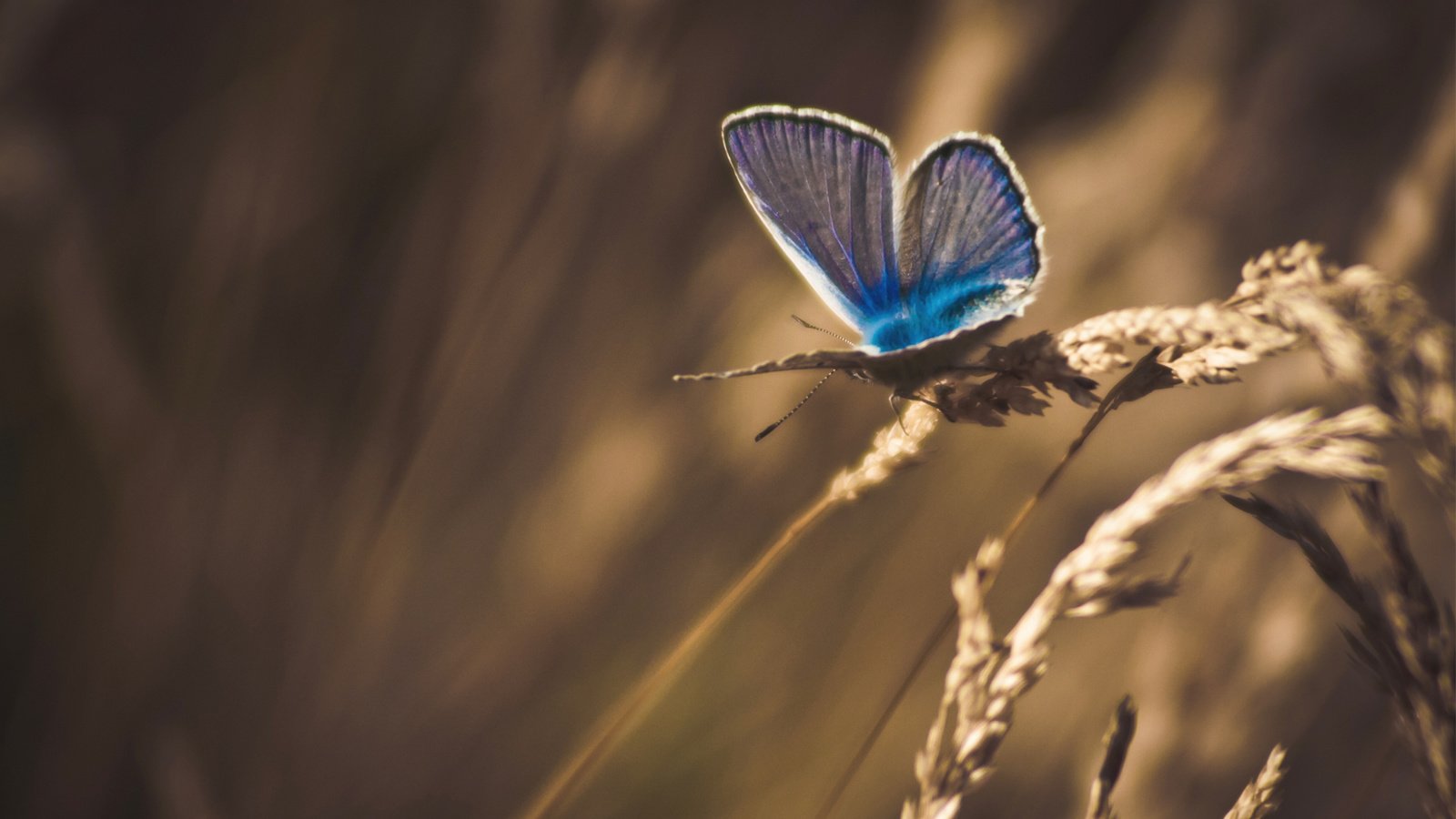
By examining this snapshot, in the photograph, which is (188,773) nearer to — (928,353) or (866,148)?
(928,353)

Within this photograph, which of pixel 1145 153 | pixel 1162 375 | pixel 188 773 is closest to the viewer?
pixel 1162 375

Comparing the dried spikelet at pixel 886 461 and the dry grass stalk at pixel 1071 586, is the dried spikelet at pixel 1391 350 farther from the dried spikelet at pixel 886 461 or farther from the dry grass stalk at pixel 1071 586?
the dried spikelet at pixel 886 461

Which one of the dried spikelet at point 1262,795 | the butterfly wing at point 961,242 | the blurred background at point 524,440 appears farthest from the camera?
the blurred background at point 524,440

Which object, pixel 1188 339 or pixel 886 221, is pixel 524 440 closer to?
pixel 886 221

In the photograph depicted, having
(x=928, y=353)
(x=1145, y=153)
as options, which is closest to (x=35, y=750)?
(x=928, y=353)

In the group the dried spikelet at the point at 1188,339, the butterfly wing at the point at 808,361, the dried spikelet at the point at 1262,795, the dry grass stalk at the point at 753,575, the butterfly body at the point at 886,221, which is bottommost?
the dried spikelet at the point at 1262,795

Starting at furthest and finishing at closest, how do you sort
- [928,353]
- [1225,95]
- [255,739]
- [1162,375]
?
[1225,95] < [255,739] < [928,353] < [1162,375]

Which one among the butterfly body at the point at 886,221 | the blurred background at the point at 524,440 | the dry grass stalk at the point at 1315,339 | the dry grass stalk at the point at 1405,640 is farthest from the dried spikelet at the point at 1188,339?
the blurred background at the point at 524,440
